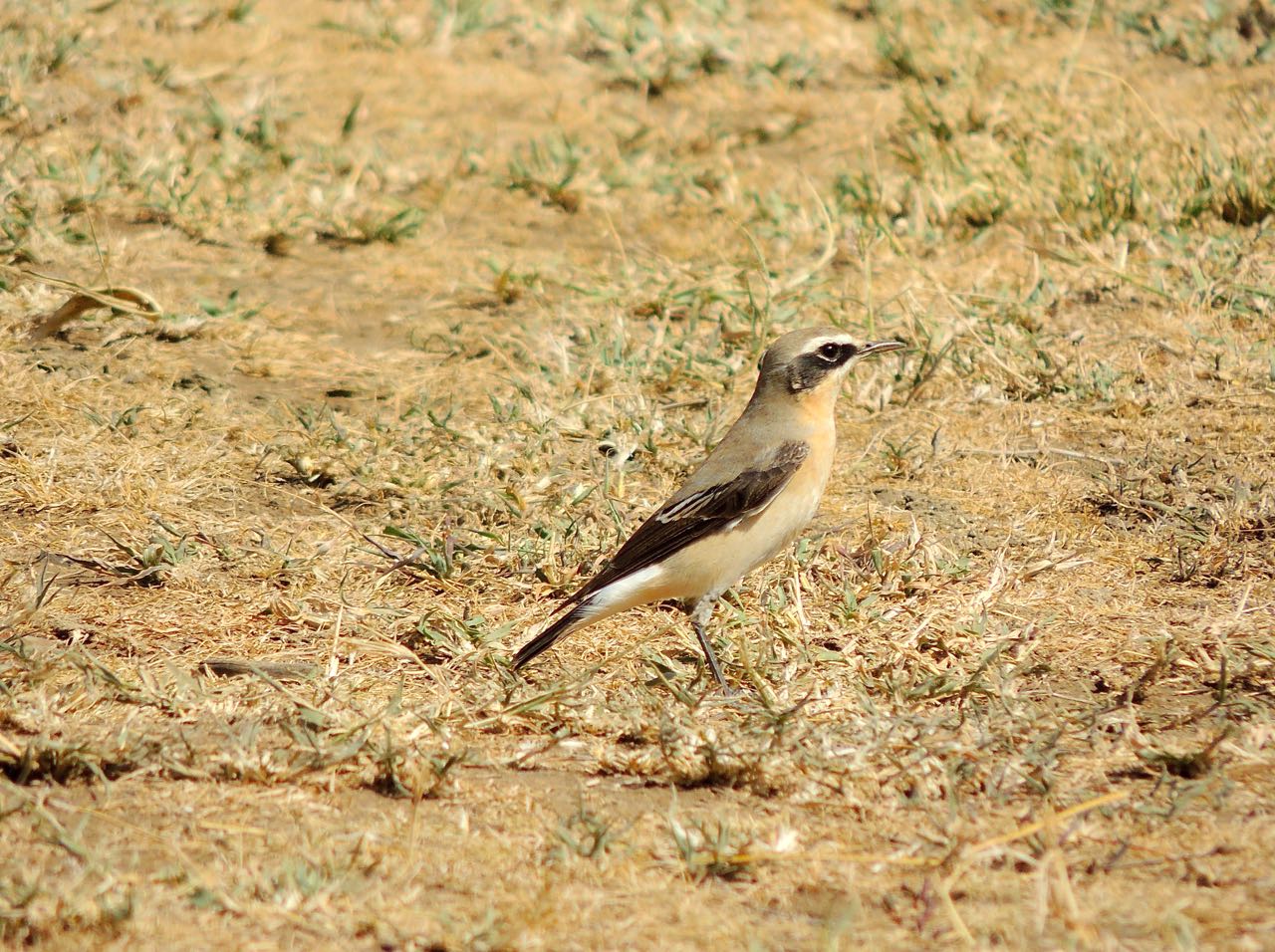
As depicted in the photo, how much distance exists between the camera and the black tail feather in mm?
5160

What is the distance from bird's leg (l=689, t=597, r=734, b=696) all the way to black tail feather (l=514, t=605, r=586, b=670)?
465mm

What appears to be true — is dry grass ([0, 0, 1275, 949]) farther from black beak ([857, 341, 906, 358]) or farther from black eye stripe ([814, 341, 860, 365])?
black eye stripe ([814, 341, 860, 365])

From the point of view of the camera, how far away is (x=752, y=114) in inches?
395

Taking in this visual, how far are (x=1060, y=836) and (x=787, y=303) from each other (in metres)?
4.24

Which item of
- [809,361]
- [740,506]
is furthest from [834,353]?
[740,506]

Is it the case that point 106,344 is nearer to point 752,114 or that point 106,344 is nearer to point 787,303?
point 787,303

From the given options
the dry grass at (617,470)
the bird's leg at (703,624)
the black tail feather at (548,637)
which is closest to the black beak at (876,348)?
the dry grass at (617,470)

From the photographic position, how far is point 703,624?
558cm

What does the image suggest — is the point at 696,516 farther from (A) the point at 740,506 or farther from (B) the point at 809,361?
(B) the point at 809,361

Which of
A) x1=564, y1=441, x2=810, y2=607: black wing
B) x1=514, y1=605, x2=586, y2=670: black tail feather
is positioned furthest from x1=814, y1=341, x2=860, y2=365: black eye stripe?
x1=514, y1=605, x2=586, y2=670: black tail feather

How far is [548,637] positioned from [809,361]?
67.2 inches

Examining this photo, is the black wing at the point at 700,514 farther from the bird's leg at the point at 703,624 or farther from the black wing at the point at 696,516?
the bird's leg at the point at 703,624

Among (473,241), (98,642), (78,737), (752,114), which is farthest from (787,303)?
(78,737)

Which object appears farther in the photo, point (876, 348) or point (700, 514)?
point (876, 348)
